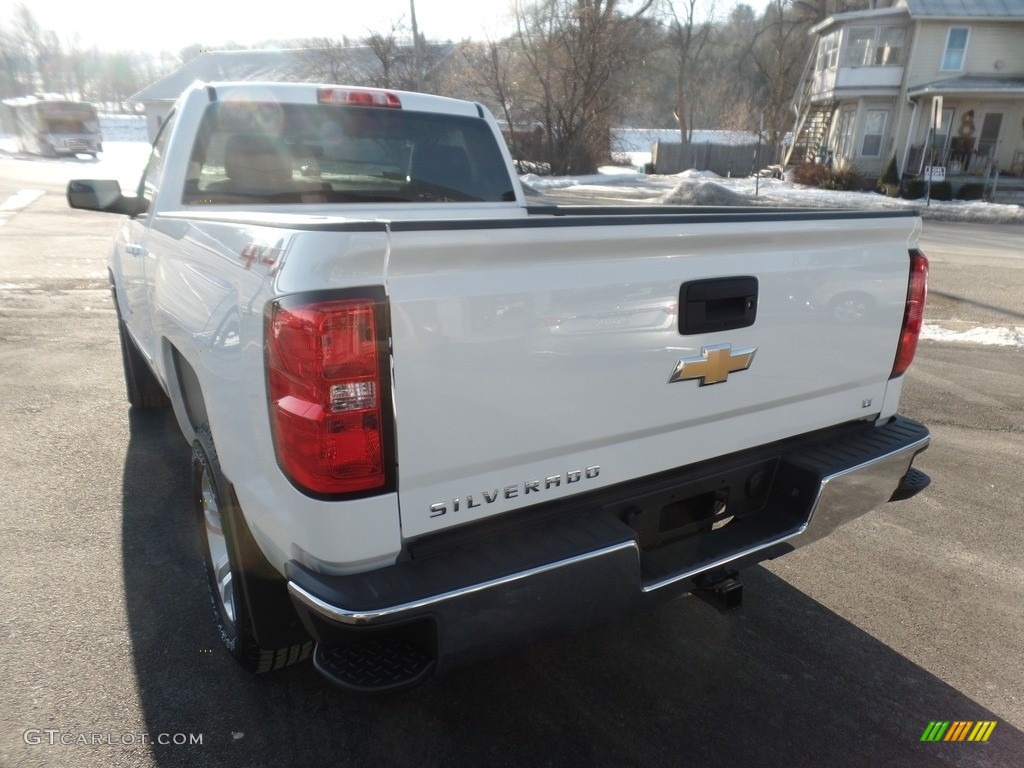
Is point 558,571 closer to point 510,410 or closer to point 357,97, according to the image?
point 510,410

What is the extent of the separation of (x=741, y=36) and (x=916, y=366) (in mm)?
67925

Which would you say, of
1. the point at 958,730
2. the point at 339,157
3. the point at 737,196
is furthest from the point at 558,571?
the point at 737,196

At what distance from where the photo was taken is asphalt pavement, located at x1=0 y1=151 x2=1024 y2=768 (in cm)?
240

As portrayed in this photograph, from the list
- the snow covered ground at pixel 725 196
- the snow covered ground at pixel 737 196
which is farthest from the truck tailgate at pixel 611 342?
the snow covered ground at pixel 725 196

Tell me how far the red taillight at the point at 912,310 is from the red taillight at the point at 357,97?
2829 millimetres

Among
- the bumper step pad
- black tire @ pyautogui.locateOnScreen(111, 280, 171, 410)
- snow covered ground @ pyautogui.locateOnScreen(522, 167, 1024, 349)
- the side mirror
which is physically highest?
the side mirror

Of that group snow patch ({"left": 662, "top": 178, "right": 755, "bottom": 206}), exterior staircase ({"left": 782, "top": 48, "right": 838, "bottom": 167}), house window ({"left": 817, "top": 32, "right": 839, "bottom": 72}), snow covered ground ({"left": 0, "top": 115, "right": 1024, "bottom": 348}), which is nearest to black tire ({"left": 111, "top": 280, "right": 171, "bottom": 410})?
snow covered ground ({"left": 0, "top": 115, "right": 1024, "bottom": 348})

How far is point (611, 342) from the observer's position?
6.97ft

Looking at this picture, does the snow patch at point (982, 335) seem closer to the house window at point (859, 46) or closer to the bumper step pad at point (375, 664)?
the bumper step pad at point (375, 664)

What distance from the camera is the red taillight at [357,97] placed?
12.9 feet

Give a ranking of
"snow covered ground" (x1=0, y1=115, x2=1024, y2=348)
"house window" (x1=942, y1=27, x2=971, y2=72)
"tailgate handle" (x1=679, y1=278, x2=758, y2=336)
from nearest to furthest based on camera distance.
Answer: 1. "tailgate handle" (x1=679, y1=278, x2=758, y2=336)
2. "snow covered ground" (x1=0, y1=115, x2=1024, y2=348)
3. "house window" (x1=942, y1=27, x2=971, y2=72)

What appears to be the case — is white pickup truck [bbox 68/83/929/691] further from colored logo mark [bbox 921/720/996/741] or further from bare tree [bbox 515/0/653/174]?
bare tree [bbox 515/0/653/174]

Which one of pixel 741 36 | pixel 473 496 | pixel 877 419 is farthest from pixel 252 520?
pixel 741 36

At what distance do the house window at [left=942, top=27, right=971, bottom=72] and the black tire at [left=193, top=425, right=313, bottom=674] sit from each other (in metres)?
34.5
